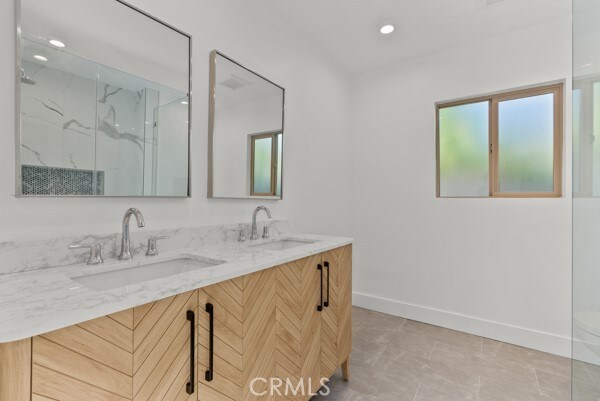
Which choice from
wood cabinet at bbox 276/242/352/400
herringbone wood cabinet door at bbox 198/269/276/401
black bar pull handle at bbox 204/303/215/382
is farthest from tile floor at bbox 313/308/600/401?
black bar pull handle at bbox 204/303/215/382

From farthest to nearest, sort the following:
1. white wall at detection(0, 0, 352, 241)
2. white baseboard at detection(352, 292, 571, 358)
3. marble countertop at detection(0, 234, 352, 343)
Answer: white baseboard at detection(352, 292, 571, 358)
white wall at detection(0, 0, 352, 241)
marble countertop at detection(0, 234, 352, 343)

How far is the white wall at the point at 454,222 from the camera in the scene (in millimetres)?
2287

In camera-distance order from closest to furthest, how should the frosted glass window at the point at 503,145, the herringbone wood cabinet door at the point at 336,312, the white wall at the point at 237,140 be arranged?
1. the herringbone wood cabinet door at the point at 336,312
2. the white wall at the point at 237,140
3. the frosted glass window at the point at 503,145

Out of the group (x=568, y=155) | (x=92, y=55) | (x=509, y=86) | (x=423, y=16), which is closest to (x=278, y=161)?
(x=92, y=55)

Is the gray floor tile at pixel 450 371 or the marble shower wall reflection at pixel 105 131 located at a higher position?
the marble shower wall reflection at pixel 105 131

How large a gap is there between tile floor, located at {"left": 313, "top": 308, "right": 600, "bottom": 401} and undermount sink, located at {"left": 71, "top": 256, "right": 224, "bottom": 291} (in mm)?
1138

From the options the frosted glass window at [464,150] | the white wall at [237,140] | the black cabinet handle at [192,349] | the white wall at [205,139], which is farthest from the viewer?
the frosted glass window at [464,150]

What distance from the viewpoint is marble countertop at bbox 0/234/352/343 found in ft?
2.05

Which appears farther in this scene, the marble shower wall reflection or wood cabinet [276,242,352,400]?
wood cabinet [276,242,352,400]

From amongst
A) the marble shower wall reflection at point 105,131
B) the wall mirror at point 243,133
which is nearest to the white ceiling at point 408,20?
the wall mirror at point 243,133

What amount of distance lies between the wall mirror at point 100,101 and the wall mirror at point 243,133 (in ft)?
0.65

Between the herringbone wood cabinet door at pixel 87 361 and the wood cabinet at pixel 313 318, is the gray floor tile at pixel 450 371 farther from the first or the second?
the herringbone wood cabinet door at pixel 87 361

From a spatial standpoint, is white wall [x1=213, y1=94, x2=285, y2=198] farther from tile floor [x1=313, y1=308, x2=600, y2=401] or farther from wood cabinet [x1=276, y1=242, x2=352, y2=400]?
tile floor [x1=313, y1=308, x2=600, y2=401]

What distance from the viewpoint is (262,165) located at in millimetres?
2123
